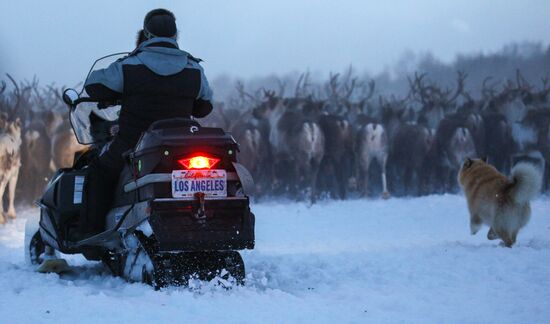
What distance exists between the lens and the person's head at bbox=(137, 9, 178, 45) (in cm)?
522

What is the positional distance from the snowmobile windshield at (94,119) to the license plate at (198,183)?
116 cm

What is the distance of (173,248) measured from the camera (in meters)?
4.61

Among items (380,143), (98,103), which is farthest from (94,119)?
(380,143)

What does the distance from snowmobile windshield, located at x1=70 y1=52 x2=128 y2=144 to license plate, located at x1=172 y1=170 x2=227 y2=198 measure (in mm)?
1159

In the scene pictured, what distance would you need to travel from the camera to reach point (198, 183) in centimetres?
474

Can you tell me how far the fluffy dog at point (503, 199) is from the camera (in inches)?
325

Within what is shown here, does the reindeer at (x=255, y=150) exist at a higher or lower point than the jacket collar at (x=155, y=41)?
lower

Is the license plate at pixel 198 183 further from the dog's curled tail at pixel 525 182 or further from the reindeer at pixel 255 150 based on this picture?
the reindeer at pixel 255 150

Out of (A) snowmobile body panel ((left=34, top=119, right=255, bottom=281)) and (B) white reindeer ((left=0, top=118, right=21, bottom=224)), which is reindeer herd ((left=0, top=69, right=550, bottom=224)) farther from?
(A) snowmobile body panel ((left=34, top=119, right=255, bottom=281))

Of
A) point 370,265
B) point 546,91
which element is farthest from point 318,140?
point 370,265

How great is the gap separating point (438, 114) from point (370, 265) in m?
22.7

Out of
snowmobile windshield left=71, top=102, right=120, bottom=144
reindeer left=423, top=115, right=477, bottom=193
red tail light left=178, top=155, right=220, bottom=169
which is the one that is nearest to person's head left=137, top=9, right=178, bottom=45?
snowmobile windshield left=71, top=102, right=120, bottom=144

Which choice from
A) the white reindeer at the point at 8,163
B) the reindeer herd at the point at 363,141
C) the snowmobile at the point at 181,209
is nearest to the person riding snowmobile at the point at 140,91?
the snowmobile at the point at 181,209

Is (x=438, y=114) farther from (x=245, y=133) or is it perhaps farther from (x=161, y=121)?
(x=161, y=121)
